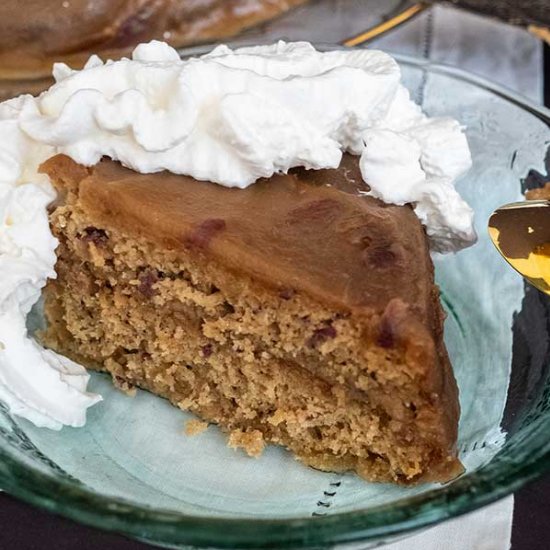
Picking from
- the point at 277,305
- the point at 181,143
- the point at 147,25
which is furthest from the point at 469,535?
the point at 147,25

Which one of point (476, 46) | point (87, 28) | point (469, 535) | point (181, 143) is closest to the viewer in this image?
point (469, 535)

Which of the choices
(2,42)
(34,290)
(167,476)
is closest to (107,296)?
(34,290)

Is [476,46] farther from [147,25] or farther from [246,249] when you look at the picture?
[246,249]

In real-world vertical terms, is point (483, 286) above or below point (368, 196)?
below

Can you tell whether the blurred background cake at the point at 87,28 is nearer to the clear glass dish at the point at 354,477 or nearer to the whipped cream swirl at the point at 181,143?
the clear glass dish at the point at 354,477

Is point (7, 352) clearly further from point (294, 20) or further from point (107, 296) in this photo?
point (294, 20)
